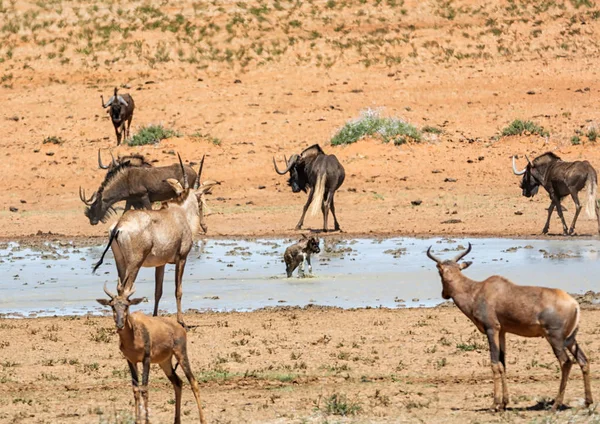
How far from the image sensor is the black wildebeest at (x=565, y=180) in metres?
23.1

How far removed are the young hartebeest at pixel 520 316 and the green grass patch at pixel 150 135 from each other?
24.5 m

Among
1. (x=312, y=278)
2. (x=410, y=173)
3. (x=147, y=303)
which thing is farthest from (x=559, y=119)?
(x=147, y=303)

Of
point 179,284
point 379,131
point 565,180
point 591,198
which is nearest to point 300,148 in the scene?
point 379,131

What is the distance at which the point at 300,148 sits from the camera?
33438mm

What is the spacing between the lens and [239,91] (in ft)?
127

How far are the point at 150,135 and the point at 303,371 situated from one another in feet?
75.6

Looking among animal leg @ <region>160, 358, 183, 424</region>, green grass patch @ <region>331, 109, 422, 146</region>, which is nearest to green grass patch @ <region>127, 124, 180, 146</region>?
green grass patch @ <region>331, 109, 422, 146</region>

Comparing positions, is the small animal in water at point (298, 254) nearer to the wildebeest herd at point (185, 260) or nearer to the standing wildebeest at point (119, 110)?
the wildebeest herd at point (185, 260)

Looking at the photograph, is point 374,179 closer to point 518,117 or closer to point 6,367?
point 518,117

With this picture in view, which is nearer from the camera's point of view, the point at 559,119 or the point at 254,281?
the point at 254,281

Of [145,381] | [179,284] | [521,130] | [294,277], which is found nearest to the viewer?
[145,381]

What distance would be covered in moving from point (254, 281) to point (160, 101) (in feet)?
69.3

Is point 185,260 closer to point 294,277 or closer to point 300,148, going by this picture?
point 294,277

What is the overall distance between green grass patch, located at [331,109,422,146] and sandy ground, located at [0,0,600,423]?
0.42 metres
